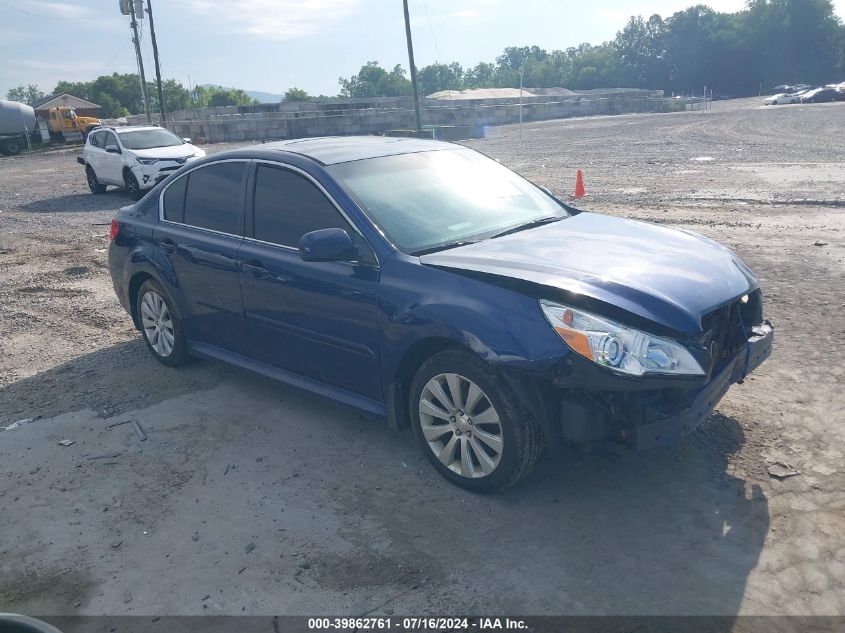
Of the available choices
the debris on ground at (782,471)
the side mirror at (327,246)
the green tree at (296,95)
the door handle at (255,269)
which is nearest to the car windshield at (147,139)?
the door handle at (255,269)

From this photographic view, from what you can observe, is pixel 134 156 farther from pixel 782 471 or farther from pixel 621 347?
pixel 782 471

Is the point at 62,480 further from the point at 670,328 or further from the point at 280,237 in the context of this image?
the point at 670,328

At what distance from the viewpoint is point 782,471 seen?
4145 mm

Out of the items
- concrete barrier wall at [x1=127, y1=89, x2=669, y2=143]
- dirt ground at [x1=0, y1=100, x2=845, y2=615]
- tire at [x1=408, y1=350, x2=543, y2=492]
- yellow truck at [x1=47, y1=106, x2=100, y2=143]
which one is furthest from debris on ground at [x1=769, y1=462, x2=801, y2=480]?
yellow truck at [x1=47, y1=106, x2=100, y2=143]

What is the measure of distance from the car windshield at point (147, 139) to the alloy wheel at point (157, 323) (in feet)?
44.1

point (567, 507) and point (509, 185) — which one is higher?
point (509, 185)

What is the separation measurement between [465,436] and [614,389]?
2.89 feet

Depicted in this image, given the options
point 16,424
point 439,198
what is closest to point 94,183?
point 16,424

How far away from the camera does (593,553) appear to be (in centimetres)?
356

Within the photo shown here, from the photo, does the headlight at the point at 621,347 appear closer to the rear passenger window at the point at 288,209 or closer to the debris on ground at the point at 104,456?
the rear passenger window at the point at 288,209

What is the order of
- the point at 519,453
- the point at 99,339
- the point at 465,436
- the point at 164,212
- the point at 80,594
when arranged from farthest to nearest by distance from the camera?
1. the point at 99,339
2. the point at 164,212
3. the point at 465,436
4. the point at 519,453
5. the point at 80,594

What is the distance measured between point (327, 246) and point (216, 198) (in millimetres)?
1651

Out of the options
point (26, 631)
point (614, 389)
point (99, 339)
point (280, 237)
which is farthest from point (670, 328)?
point (99, 339)

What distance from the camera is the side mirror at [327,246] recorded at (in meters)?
4.32
